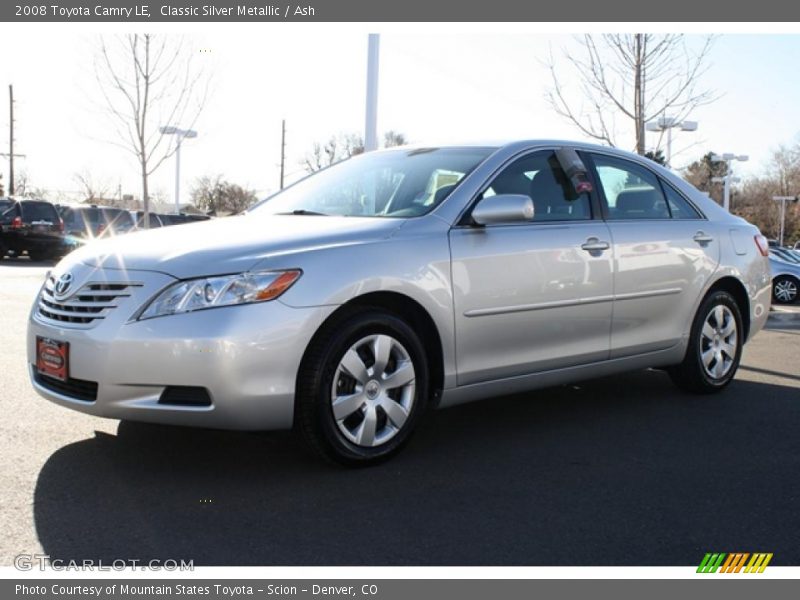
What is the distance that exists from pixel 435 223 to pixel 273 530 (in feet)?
6.02

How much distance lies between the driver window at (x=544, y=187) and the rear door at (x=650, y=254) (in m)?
0.27

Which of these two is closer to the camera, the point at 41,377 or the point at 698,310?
the point at 41,377

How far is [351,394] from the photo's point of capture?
13.7ft

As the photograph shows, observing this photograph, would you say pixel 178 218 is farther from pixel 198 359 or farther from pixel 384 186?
pixel 198 359

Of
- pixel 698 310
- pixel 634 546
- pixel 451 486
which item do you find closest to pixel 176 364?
pixel 451 486

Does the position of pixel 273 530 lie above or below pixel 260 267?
below

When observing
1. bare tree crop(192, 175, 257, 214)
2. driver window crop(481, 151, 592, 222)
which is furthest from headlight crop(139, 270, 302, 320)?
bare tree crop(192, 175, 257, 214)

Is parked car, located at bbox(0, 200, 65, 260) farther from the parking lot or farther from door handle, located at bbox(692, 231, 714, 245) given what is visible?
door handle, located at bbox(692, 231, 714, 245)

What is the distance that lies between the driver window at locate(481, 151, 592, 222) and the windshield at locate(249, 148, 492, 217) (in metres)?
0.20

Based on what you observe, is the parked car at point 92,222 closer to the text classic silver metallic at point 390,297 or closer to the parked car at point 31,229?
the parked car at point 31,229

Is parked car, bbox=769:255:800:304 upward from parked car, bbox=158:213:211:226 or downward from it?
downward

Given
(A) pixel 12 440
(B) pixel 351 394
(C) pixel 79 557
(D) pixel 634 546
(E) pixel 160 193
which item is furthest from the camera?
(E) pixel 160 193

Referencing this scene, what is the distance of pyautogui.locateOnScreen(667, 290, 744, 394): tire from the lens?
20.1ft

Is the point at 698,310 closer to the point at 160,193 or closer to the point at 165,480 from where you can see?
the point at 165,480
